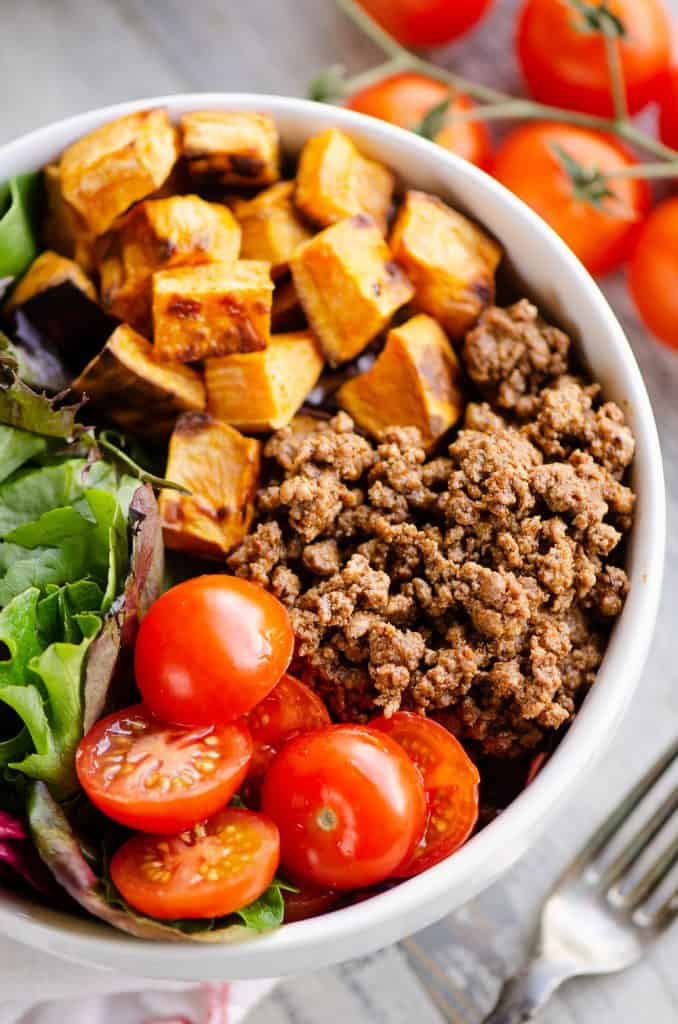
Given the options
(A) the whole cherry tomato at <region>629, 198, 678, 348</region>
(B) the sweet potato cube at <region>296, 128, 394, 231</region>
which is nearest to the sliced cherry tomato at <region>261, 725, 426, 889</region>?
(B) the sweet potato cube at <region>296, 128, 394, 231</region>

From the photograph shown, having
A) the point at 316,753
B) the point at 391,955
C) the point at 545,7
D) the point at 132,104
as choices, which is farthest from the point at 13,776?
the point at 545,7

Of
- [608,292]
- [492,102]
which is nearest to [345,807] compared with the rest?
[608,292]

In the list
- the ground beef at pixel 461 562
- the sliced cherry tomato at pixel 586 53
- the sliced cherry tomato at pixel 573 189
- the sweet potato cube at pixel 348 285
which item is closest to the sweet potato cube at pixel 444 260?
the sweet potato cube at pixel 348 285

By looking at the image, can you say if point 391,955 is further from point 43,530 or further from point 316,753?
point 43,530

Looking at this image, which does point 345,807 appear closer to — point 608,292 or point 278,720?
point 278,720

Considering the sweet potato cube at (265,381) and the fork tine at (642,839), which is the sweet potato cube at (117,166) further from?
the fork tine at (642,839)

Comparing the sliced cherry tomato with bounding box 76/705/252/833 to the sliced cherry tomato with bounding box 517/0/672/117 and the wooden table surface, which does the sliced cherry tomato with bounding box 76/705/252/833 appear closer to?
the wooden table surface
